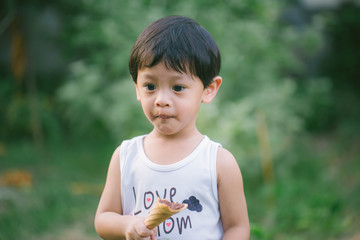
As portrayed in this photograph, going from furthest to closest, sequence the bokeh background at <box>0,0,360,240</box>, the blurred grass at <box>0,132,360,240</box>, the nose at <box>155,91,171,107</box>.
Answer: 1. the bokeh background at <box>0,0,360,240</box>
2. the blurred grass at <box>0,132,360,240</box>
3. the nose at <box>155,91,171,107</box>

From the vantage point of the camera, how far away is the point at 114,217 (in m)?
1.45

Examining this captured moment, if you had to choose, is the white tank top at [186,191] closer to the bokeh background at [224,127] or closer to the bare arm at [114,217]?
the bare arm at [114,217]

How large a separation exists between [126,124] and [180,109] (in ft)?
7.95

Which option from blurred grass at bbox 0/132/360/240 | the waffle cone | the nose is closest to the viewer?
the waffle cone

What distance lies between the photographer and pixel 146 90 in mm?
1399

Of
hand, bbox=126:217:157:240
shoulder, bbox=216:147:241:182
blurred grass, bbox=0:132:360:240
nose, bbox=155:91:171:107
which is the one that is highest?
blurred grass, bbox=0:132:360:240

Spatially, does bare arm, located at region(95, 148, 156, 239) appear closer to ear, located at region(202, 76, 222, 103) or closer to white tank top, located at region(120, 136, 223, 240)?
white tank top, located at region(120, 136, 223, 240)

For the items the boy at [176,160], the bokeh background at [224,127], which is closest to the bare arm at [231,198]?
the boy at [176,160]

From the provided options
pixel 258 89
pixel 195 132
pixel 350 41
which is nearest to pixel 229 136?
pixel 258 89

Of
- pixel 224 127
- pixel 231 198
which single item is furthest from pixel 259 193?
pixel 231 198

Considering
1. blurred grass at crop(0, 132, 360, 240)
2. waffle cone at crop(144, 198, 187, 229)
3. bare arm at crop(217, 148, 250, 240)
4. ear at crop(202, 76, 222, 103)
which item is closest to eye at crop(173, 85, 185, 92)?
ear at crop(202, 76, 222, 103)

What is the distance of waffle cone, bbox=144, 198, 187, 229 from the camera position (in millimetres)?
1227

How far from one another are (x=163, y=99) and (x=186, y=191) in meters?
0.34

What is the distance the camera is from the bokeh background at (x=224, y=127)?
3541 millimetres
